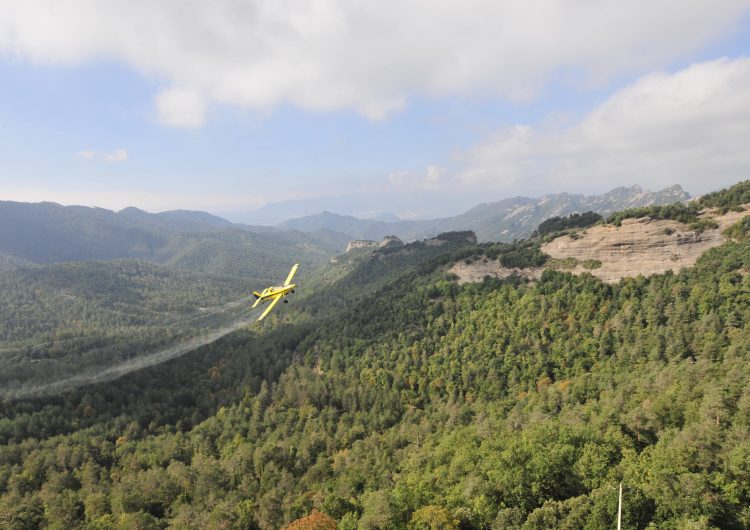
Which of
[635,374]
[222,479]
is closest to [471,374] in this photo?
[635,374]

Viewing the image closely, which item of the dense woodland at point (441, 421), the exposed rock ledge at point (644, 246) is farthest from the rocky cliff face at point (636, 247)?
the dense woodland at point (441, 421)

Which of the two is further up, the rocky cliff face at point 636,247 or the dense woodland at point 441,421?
the rocky cliff face at point 636,247

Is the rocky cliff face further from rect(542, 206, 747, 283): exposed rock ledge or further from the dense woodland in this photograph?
the dense woodland

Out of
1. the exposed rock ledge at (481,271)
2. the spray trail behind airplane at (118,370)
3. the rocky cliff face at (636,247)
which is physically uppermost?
the rocky cliff face at (636,247)

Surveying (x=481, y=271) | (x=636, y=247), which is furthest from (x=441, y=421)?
(x=636, y=247)

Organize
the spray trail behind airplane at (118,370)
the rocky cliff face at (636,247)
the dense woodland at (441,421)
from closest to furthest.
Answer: the dense woodland at (441,421), the rocky cliff face at (636,247), the spray trail behind airplane at (118,370)

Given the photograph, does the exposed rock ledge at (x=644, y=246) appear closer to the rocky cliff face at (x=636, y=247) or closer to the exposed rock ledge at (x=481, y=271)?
the rocky cliff face at (x=636, y=247)

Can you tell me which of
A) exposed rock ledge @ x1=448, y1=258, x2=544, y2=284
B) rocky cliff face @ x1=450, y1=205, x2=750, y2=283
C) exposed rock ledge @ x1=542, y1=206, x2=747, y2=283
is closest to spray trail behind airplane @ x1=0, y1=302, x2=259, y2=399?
exposed rock ledge @ x1=448, y1=258, x2=544, y2=284

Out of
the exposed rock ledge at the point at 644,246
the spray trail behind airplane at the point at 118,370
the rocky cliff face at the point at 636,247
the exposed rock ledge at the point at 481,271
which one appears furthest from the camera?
the exposed rock ledge at the point at 481,271

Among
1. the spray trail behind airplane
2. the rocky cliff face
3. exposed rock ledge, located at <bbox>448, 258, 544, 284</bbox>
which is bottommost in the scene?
the spray trail behind airplane
